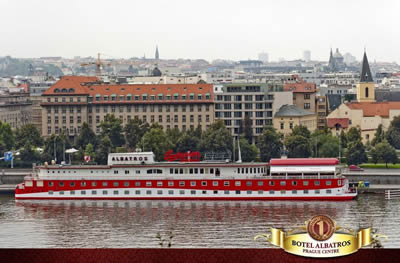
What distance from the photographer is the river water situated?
25.9 meters

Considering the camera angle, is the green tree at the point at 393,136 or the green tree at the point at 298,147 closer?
the green tree at the point at 298,147

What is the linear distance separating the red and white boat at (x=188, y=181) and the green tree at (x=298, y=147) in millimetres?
8129

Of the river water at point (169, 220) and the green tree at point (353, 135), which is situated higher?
the green tree at point (353, 135)

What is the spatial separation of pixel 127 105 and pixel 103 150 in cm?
792

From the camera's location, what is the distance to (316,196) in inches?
1302

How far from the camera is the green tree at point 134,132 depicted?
4603 cm

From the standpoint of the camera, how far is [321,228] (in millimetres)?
16281

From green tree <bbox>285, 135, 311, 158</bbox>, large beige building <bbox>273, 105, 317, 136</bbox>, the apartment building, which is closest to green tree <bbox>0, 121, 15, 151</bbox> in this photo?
the apartment building

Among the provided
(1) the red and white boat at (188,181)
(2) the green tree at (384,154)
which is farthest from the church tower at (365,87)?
(1) the red and white boat at (188,181)

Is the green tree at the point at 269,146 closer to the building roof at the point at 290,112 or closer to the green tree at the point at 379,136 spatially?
the green tree at the point at 379,136

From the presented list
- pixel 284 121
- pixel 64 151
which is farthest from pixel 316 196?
pixel 284 121

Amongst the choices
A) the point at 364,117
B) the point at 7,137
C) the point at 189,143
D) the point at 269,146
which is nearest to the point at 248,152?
the point at 269,146

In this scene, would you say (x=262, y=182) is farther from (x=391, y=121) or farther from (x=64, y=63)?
(x=64, y=63)

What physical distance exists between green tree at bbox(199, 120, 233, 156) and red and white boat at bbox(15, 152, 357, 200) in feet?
27.3
